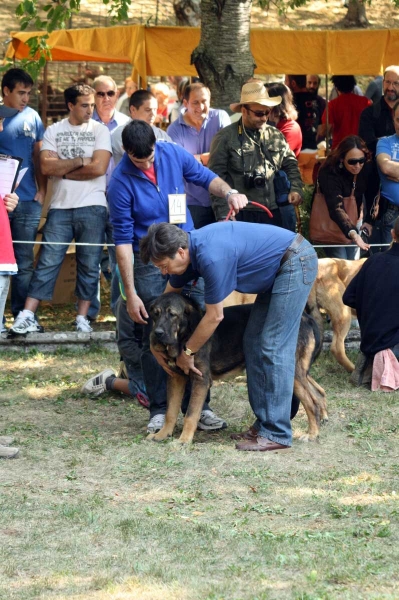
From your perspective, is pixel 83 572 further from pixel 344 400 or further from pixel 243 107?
pixel 243 107

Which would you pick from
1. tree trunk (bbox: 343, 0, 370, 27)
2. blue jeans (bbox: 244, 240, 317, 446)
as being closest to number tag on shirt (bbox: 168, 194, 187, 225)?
blue jeans (bbox: 244, 240, 317, 446)

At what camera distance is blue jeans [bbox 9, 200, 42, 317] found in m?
9.60

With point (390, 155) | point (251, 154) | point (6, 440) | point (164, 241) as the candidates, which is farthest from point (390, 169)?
point (6, 440)

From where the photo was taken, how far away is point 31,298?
948cm

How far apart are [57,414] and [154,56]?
A: 6653 mm

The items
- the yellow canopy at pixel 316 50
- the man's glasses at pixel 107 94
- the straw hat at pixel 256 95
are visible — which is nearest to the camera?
the straw hat at pixel 256 95

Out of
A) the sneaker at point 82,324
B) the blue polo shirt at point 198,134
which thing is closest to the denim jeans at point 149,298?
the sneaker at point 82,324

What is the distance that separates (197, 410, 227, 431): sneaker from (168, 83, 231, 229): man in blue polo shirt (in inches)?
108

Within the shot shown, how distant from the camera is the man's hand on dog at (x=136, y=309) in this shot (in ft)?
21.1

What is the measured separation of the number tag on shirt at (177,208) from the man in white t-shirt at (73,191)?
9.60 ft

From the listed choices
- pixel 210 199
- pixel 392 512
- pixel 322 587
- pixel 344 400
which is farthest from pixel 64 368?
pixel 322 587

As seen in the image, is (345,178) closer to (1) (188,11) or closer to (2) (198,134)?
(2) (198,134)

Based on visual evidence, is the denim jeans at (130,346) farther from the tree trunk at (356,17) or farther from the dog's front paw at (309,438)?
the tree trunk at (356,17)

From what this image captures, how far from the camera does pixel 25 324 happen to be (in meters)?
9.32
